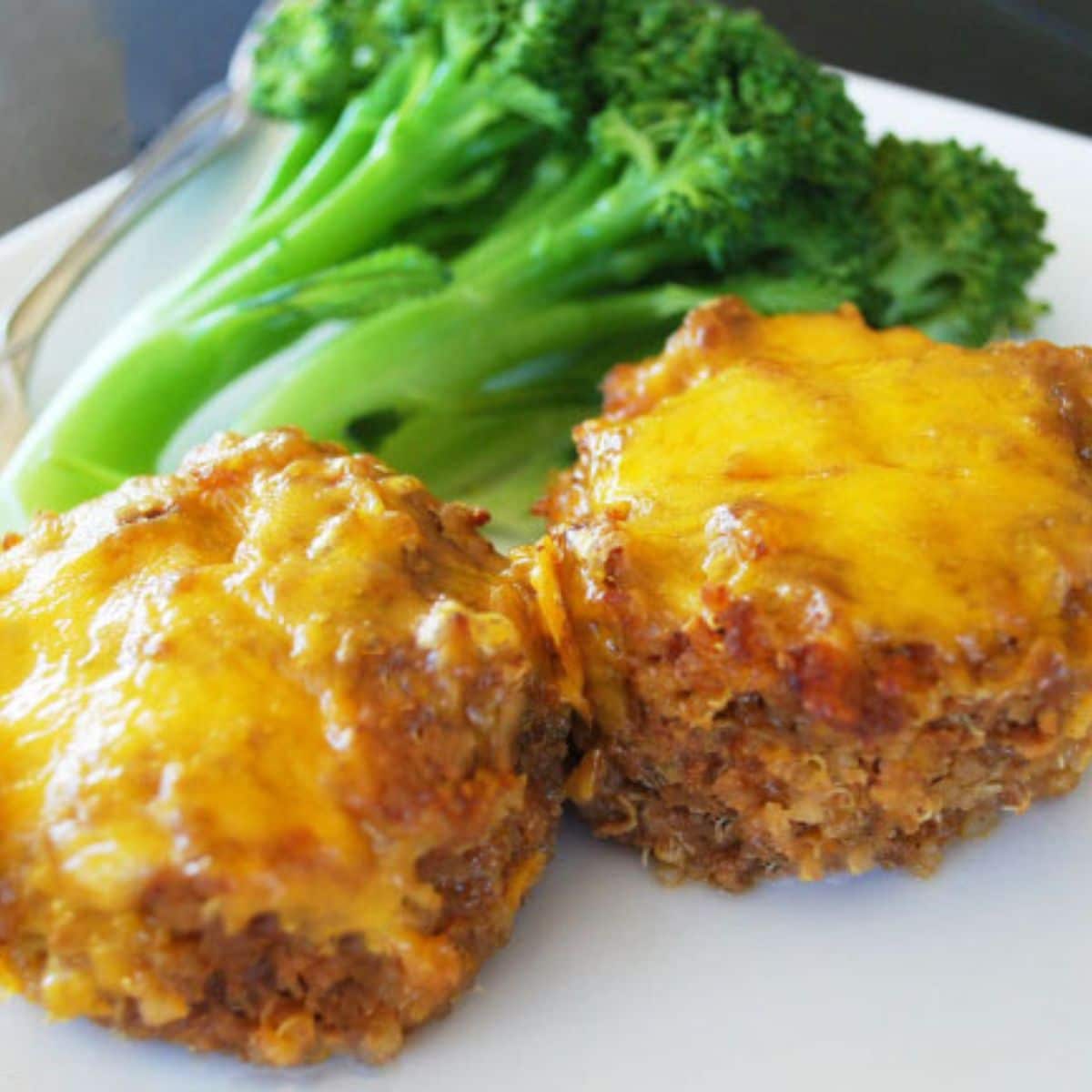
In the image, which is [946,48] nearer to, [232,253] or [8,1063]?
[232,253]

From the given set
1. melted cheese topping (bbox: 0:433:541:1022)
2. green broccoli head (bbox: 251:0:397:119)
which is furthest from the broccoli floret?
melted cheese topping (bbox: 0:433:541:1022)

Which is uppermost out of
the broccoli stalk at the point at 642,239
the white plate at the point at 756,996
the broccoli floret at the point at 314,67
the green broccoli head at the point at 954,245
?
the broccoli floret at the point at 314,67

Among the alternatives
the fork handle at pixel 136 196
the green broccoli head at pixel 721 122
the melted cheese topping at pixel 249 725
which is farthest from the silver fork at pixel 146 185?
the melted cheese topping at pixel 249 725

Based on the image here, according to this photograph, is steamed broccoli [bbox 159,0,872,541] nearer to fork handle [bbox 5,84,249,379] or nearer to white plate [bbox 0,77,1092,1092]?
fork handle [bbox 5,84,249,379]

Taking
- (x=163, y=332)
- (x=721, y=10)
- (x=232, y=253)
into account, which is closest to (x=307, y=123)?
(x=232, y=253)

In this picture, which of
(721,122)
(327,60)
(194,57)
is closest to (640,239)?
(721,122)

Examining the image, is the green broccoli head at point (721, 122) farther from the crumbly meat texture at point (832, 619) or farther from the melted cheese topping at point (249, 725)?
the melted cheese topping at point (249, 725)
